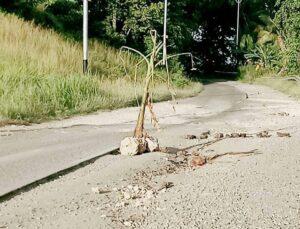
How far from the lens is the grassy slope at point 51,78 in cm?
1192

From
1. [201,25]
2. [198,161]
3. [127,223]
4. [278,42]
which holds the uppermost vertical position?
[201,25]

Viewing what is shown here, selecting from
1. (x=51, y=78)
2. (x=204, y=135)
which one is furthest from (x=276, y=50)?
(x=204, y=135)

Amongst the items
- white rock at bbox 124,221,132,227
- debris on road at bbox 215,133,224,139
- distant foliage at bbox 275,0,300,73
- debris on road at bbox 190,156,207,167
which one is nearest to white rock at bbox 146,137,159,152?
debris on road at bbox 190,156,207,167

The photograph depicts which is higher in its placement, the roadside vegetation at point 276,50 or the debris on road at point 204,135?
the roadside vegetation at point 276,50

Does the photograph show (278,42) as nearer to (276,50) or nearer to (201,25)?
(276,50)

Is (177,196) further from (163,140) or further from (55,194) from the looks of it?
(163,140)

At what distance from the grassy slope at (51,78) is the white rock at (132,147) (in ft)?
12.7

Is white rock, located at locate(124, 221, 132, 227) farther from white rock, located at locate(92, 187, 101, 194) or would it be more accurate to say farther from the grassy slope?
the grassy slope

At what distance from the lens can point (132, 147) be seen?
754cm

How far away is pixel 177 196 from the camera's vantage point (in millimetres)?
5367

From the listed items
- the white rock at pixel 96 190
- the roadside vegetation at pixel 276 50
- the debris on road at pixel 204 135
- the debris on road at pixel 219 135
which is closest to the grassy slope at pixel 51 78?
the debris on road at pixel 204 135

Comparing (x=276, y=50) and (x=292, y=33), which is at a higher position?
(x=292, y=33)

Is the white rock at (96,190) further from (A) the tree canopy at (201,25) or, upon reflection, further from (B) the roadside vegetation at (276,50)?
(B) the roadside vegetation at (276,50)

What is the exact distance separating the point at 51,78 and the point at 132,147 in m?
6.49
